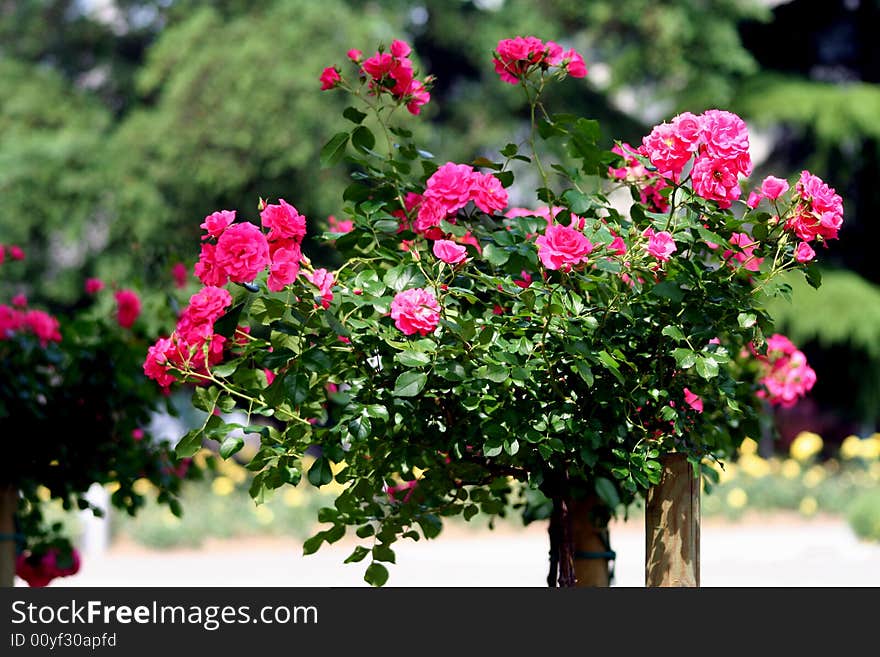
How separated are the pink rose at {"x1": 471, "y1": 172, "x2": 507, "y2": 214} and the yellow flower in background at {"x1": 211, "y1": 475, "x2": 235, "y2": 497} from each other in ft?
27.3

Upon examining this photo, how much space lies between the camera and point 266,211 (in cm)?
211

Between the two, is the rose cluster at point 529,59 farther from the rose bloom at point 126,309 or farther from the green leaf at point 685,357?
the rose bloom at point 126,309

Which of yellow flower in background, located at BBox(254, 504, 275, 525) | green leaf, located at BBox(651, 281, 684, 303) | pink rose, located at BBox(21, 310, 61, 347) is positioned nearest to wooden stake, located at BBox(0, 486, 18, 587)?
pink rose, located at BBox(21, 310, 61, 347)

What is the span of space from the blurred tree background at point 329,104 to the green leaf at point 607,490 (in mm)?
10265

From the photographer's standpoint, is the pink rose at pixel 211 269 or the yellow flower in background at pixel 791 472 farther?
the yellow flower in background at pixel 791 472

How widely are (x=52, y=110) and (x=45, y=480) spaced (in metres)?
12.9

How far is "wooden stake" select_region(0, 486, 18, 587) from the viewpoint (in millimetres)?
3705

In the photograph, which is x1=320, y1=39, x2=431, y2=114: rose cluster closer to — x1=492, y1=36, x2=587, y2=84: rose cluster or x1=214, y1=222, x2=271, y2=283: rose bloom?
x1=492, y1=36, x2=587, y2=84: rose cluster

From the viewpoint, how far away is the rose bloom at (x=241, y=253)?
2027 mm

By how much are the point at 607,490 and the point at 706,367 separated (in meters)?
0.63

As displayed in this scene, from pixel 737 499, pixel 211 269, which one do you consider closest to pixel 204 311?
pixel 211 269

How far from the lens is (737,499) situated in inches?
408

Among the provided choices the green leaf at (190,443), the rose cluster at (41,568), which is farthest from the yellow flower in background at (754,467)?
the green leaf at (190,443)

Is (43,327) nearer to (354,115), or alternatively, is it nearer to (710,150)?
(354,115)
